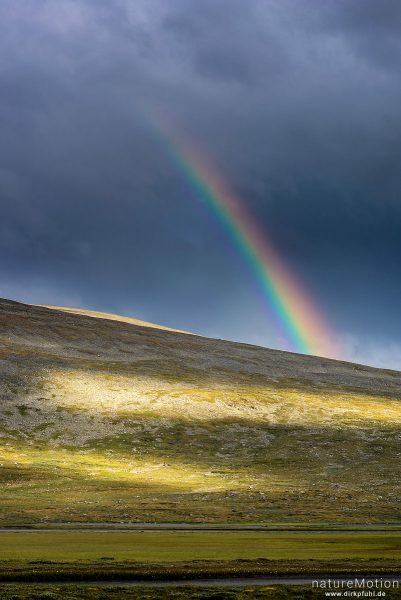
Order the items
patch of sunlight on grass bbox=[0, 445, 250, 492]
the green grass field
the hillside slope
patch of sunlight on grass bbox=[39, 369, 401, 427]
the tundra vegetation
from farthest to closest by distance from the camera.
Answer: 1. patch of sunlight on grass bbox=[39, 369, 401, 427]
2. patch of sunlight on grass bbox=[0, 445, 250, 492]
3. the hillside slope
4. the tundra vegetation
5. the green grass field

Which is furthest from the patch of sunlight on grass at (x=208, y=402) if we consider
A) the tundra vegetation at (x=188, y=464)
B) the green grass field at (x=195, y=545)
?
the green grass field at (x=195, y=545)

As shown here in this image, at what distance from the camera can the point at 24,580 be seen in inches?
1181

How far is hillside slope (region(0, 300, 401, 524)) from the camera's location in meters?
77.6

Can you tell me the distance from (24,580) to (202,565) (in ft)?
27.1

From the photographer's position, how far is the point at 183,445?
129000mm

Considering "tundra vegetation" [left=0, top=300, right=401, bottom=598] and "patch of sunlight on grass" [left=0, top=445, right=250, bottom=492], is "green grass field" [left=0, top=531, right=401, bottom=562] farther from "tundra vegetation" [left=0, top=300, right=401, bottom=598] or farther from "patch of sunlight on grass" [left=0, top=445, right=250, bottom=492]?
"patch of sunlight on grass" [left=0, top=445, right=250, bottom=492]

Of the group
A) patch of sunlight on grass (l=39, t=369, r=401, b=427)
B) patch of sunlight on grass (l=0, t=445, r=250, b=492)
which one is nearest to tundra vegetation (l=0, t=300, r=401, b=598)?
patch of sunlight on grass (l=0, t=445, r=250, b=492)

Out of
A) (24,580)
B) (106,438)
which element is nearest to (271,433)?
(106,438)

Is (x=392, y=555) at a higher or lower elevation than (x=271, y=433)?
lower

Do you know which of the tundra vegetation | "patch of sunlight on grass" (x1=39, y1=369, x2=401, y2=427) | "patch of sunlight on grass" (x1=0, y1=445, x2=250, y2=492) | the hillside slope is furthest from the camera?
"patch of sunlight on grass" (x1=39, y1=369, x2=401, y2=427)

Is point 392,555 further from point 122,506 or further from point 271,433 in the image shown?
point 271,433

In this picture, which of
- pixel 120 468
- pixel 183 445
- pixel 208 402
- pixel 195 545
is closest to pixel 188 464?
pixel 120 468

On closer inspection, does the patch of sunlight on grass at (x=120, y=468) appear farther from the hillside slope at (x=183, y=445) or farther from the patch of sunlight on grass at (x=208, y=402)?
the patch of sunlight on grass at (x=208, y=402)

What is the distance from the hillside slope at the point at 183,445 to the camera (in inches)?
3054
